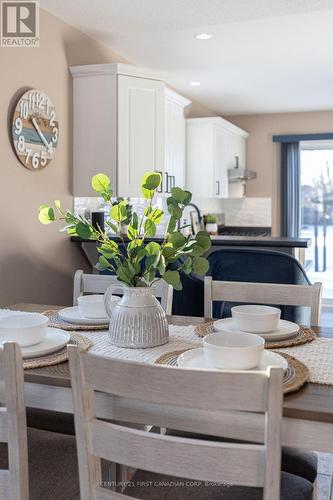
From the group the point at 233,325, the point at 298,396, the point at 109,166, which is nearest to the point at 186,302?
the point at 109,166

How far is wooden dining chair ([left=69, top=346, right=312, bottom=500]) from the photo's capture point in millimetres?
968

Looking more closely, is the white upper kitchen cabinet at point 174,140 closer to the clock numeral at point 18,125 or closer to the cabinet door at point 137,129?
the cabinet door at point 137,129

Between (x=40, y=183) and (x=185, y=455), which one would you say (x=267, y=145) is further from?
(x=185, y=455)

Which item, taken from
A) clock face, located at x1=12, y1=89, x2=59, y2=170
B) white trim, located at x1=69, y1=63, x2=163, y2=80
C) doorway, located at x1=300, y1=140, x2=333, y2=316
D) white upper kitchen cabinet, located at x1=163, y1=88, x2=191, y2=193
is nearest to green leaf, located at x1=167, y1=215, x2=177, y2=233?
clock face, located at x1=12, y1=89, x2=59, y2=170

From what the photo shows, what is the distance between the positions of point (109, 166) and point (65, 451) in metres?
2.49

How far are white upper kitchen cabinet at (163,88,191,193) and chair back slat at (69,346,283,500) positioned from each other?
3.76m

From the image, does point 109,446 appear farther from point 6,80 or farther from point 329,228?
point 329,228

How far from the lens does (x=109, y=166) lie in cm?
372

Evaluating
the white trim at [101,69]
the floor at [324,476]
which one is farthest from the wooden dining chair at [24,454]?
the white trim at [101,69]

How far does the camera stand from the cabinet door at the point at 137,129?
3.72 metres

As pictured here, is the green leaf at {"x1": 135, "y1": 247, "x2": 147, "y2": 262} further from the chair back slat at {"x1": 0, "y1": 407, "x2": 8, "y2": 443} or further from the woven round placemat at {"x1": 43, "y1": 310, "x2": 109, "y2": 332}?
the chair back slat at {"x1": 0, "y1": 407, "x2": 8, "y2": 443}

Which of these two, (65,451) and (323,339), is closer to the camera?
(65,451)

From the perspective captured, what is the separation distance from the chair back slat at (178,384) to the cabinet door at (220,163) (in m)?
5.21

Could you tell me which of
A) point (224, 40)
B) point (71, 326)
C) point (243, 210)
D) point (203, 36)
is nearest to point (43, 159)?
point (203, 36)
